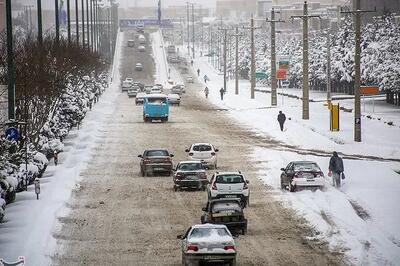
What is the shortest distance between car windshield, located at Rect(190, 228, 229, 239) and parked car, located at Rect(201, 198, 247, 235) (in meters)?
4.15

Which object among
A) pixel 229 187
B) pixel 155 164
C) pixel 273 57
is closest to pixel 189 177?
pixel 229 187

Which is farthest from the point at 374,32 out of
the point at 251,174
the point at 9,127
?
the point at 9,127

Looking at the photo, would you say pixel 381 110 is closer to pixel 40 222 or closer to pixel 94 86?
pixel 94 86

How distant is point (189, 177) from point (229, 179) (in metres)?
4.45

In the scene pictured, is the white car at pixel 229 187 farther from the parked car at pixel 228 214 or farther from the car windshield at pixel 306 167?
the parked car at pixel 228 214

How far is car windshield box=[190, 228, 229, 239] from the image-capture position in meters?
24.6

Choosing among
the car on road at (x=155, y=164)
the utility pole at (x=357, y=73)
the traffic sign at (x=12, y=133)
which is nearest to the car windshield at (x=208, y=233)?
the traffic sign at (x=12, y=133)

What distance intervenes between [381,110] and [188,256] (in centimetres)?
6734

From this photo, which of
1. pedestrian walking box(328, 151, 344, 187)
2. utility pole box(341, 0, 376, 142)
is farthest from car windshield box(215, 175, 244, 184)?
utility pole box(341, 0, 376, 142)

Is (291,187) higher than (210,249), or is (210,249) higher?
(210,249)

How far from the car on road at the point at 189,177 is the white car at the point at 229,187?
13.1ft

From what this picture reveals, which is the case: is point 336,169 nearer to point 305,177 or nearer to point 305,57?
point 305,177

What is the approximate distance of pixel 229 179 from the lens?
120 ft

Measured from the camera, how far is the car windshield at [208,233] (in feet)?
80.8
